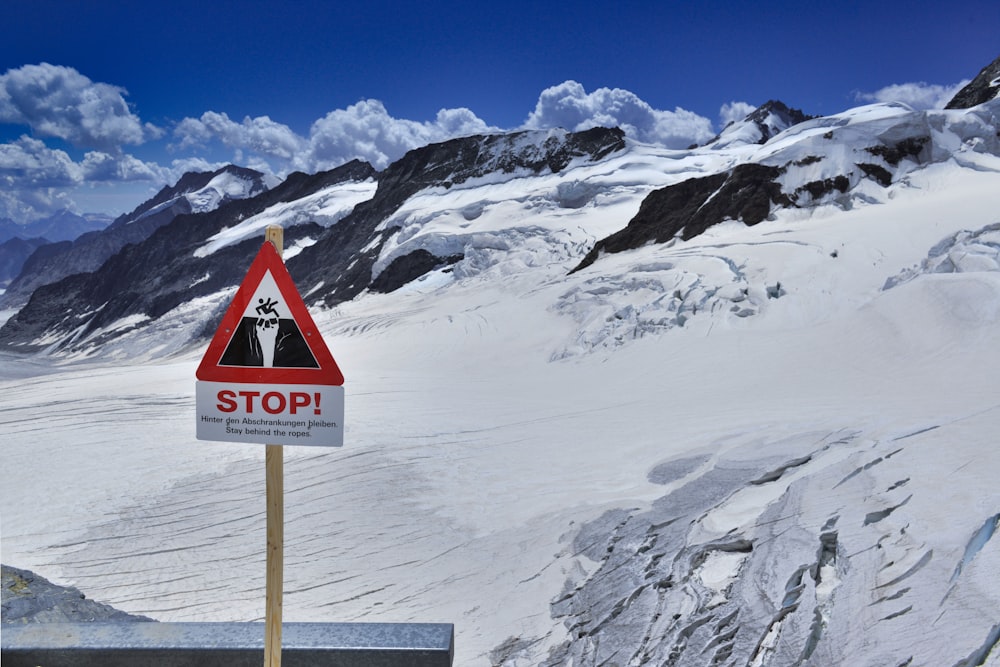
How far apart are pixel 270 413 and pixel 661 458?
6821mm

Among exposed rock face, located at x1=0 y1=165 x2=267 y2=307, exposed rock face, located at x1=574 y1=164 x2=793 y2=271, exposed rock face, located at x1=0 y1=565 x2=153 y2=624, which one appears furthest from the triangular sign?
exposed rock face, located at x1=0 y1=165 x2=267 y2=307

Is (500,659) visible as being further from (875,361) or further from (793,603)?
(875,361)

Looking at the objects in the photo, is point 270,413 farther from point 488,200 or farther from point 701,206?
point 488,200

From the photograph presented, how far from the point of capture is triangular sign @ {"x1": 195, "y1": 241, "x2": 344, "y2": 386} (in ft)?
8.38

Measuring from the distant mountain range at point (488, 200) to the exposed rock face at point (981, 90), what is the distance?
0.18 meters

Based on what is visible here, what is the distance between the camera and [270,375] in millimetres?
2584

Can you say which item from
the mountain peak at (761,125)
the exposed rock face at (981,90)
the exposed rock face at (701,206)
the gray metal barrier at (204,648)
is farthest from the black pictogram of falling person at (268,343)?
the mountain peak at (761,125)

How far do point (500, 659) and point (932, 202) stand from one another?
59.8ft

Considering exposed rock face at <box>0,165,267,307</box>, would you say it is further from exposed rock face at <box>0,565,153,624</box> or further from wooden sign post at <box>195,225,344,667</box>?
wooden sign post at <box>195,225,344,667</box>

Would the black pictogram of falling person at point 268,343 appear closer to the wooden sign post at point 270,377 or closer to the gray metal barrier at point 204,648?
the wooden sign post at point 270,377

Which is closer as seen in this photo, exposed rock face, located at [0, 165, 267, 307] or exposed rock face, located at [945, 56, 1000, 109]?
exposed rock face, located at [945, 56, 1000, 109]

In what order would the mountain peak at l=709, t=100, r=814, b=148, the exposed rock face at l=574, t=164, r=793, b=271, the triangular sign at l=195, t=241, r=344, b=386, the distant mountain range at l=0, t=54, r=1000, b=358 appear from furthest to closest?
the mountain peak at l=709, t=100, r=814, b=148 → the exposed rock face at l=574, t=164, r=793, b=271 → the distant mountain range at l=0, t=54, r=1000, b=358 → the triangular sign at l=195, t=241, r=344, b=386

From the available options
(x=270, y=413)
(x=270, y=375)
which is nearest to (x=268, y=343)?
(x=270, y=375)

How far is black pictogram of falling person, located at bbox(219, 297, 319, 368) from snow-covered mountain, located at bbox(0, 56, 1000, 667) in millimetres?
3099
